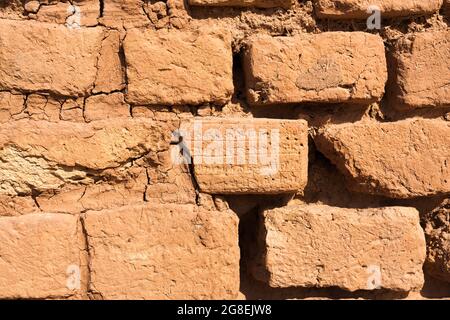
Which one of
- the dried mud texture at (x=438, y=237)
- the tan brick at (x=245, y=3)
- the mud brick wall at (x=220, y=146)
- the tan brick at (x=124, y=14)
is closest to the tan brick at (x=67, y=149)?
the mud brick wall at (x=220, y=146)

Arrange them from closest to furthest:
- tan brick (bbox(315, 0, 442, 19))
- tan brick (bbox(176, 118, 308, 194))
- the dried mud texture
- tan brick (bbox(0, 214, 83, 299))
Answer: tan brick (bbox(0, 214, 83, 299))
tan brick (bbox(176, 118, 308, 194))
tan brick (bbox(315, 0, 442, 19))
the dried mud texture

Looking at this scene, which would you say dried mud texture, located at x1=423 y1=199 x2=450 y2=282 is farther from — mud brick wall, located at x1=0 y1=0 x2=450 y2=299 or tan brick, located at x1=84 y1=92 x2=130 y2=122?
tan brick, located at x1=84 y1=92 x2=130 y2=122

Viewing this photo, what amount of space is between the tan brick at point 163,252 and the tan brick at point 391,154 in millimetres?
449

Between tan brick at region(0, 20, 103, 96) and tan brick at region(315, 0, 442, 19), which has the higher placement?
tan brick at region(315, 0, 442, 19)

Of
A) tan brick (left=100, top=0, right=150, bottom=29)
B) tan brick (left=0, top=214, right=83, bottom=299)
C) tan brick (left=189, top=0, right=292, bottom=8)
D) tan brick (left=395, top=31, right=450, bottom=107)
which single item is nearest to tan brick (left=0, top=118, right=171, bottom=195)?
tan brick (left=0, top=214, right=83, bottom=299)

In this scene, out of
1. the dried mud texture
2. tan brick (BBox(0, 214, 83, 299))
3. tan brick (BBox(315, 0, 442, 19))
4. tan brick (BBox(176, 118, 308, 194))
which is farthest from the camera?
the dried mud texture

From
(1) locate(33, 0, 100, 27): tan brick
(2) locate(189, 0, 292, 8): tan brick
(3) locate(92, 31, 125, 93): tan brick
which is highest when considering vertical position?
(2) locate(189, 0, 292, 8): tan brick

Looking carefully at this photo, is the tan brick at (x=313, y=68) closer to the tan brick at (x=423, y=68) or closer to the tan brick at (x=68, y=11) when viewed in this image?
the tan brick at (x=423, y=68)

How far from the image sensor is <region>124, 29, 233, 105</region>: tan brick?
6.07 ft

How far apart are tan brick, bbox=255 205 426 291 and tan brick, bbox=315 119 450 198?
0.09 metres

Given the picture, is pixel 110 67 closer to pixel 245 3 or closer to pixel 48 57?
pixel 48 57

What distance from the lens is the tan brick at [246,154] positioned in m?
1.87

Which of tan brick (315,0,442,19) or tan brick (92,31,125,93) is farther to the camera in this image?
tan brick (315,0,442,19)

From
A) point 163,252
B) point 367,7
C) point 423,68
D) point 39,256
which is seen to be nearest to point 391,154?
point 423,68
